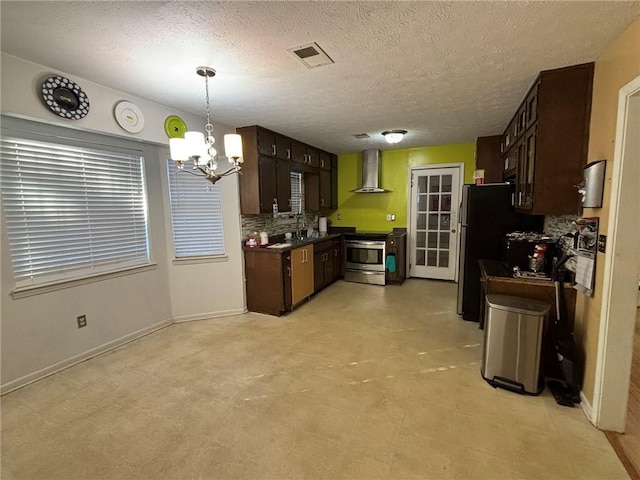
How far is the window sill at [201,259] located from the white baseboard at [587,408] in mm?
3574

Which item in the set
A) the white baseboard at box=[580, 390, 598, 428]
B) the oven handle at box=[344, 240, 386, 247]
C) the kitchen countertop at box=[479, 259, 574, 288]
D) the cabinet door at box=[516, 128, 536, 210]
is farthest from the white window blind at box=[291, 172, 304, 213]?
the white baseboard at box=[580, 390, 598, 428]

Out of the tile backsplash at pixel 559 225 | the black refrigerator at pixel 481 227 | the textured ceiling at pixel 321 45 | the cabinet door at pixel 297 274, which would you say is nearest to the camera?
the textured ceiling at pixel 321 45

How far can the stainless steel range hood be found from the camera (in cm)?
548

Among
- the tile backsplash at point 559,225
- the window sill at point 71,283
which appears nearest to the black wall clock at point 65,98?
the window sill at point 71,283

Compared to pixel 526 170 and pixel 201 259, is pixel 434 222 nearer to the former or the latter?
pixel 526 170

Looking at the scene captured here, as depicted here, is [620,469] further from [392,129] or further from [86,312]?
[86,312]

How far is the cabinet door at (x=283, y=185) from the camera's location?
420 cm

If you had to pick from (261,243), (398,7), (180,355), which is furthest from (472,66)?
(180,355)

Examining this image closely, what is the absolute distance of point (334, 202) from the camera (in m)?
5.95

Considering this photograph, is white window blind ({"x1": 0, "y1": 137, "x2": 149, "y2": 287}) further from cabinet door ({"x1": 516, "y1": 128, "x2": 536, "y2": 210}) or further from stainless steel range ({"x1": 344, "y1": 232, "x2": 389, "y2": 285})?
cabinet door ({"x1": 516, "y1": 128, "x2": 536, "y2": 210})

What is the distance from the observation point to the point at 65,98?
7.77 ft

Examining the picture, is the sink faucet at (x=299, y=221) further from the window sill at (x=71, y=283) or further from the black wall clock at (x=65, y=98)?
the black wall clock at (x=65, y=98)

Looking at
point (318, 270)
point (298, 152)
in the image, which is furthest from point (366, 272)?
point (298, 152)

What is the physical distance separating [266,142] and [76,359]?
304 centimetres
